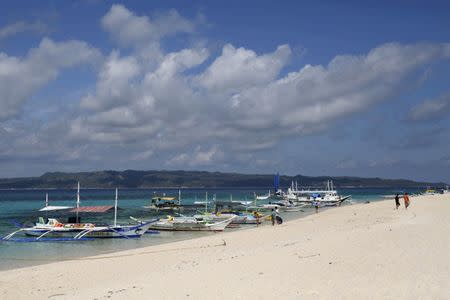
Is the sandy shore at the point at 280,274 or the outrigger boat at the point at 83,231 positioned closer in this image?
the sandy shore at the point at 280,274

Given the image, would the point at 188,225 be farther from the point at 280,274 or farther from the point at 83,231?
the point at 280,274

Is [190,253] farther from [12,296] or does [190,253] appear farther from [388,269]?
[388,269]

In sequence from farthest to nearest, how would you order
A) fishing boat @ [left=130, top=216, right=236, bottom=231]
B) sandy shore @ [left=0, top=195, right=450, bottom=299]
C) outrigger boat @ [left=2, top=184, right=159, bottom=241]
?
Result: fishing boat @ [left=130, top=216, right=236, bottom=231] < outrigger boat @ [left=2, top=184, right=159, bottom=241] < sandy shore @ [left=0, top=195, right=450, bottom=299]

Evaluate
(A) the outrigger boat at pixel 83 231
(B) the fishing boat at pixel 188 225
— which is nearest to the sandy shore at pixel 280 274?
(A) the outrigger boat at pixel 83 231

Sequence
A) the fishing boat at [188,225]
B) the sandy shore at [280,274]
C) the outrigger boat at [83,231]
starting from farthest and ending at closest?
the fishing boat at [188,225], the outrigger boat at [83,231], the sandy shore at [280,274]

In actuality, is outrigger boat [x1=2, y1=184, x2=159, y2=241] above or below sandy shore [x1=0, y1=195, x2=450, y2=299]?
below

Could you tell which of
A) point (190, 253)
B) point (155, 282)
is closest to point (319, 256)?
point (155, 282)

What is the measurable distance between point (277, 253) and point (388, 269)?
196 inches

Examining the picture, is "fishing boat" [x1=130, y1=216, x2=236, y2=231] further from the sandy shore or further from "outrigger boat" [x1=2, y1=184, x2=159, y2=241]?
the sandy shore

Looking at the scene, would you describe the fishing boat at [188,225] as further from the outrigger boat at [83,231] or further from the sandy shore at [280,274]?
the sandy shore at [280,274]

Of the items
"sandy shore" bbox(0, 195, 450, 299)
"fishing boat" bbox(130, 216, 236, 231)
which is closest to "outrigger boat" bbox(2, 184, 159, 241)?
"fishing boat" bbox(130, 216, 236, 231)

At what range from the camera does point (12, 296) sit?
14.3 metres

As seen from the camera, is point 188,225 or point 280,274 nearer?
point 280,274

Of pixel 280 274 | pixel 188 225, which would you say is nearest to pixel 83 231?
pixel 188 225
